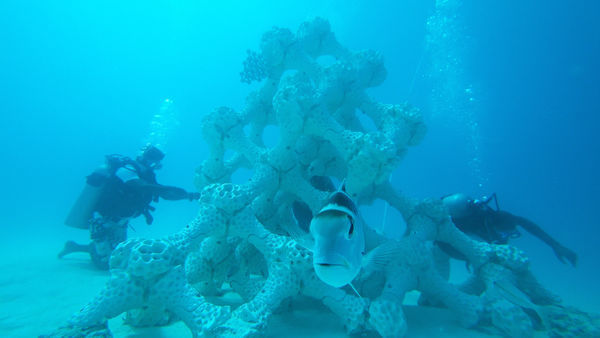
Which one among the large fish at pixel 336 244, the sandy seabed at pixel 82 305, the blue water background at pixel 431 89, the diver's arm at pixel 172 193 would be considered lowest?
the large fish at pixel 336 244

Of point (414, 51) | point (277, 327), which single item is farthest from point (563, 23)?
point (277, 327)

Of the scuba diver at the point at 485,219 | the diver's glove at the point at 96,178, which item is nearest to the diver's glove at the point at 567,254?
the scuba diver at the point at 485,219

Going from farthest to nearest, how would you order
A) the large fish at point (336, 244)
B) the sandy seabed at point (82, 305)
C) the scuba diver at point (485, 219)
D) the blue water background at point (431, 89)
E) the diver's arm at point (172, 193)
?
1. the blue water background at point (431, 89)
2. the diver's arm at point (172, 193)
3. the scuba diver at point (485, 219)
4. the sandy seabed at point (82, 305)
5. the large fish at point (336, 244)

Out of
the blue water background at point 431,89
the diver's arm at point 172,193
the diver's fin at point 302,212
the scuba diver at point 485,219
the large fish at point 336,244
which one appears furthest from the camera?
the blue water background at point 431,89

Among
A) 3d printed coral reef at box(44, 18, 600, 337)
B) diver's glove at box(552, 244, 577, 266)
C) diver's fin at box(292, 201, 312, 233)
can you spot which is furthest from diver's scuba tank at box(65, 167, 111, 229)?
diver's glove at box(552, 244, 577, 266)

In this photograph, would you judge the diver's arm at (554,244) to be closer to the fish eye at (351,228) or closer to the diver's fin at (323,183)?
the diver's fin at (323,183)

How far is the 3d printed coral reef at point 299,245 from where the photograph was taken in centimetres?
347

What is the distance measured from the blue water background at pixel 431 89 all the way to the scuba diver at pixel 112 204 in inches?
203

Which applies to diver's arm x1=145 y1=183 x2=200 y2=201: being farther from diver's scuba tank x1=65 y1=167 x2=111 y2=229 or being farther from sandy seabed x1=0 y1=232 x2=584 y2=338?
sandy seabed x1=0 y1=232 x2=584 y2=338

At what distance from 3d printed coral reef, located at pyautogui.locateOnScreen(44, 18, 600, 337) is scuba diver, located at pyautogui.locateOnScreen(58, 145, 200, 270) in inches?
108

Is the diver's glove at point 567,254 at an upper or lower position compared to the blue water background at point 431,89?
lower

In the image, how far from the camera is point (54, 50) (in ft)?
287

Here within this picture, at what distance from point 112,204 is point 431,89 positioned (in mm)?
54651

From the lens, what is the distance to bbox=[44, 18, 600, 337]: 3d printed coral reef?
3471mm
